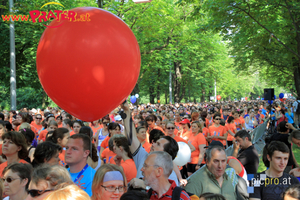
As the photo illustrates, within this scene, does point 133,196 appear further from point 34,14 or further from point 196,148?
point 196,148

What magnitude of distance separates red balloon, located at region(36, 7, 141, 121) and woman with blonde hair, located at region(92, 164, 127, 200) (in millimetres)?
615

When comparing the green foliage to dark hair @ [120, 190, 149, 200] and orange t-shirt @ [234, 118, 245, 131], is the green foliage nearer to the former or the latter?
orange t-shirt @ [234, 118, 245, 131]

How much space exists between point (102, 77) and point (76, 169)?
59.9 inches

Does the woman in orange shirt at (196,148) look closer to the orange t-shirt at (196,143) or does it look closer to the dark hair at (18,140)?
the orange t-shirt at (196,143)

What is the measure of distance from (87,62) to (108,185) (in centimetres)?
121

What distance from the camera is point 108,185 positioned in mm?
2742

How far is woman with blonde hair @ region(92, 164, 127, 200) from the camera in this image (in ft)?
8.91

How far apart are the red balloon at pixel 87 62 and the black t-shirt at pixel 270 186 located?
236cm

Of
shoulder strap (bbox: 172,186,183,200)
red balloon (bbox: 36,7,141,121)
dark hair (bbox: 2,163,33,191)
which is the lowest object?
shoulder strap (bbox: 172,186,183,200)

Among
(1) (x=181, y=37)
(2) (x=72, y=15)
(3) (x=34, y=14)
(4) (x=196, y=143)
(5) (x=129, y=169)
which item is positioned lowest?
(4) (x=196, y=143)

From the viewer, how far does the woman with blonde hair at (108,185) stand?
2715 millimetres

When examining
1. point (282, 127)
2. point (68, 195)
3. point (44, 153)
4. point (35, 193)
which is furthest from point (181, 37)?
point (68, 195)

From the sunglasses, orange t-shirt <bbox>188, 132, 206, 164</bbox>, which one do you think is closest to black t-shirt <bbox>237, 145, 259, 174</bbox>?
orange t-shirt <bbox>188, 132, 206, 164</bbox>

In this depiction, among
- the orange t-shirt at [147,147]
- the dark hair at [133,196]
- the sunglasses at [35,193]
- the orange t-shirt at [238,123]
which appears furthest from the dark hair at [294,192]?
the orange t-shirt at [238,123]
